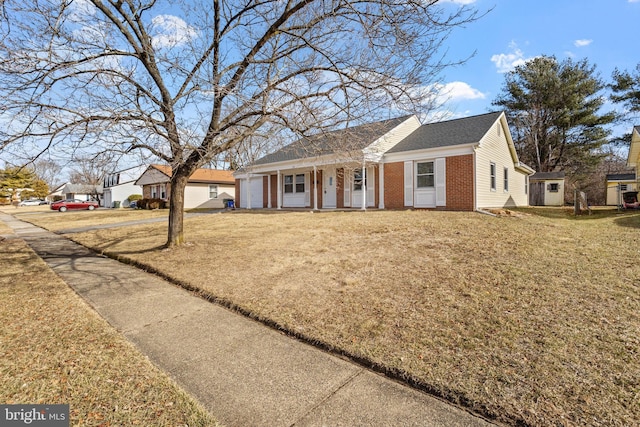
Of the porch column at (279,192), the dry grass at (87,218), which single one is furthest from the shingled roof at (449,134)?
the dry grass at (87,218)

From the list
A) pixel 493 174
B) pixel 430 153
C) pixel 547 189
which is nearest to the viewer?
pixel 430 153

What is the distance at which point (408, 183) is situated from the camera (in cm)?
1467

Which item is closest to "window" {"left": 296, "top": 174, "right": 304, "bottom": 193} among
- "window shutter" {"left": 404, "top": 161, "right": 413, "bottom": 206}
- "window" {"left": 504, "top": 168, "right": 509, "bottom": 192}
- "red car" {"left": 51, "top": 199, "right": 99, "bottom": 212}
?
"window shutter" {"left": 404, "top": 161, "right": 413, "bottom": 206}

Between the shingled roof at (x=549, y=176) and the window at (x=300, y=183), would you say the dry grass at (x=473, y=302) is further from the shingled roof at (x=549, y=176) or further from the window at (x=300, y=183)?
the shingled roof at (x=549, y=176)

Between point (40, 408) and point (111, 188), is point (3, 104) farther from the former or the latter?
point (111, 188)

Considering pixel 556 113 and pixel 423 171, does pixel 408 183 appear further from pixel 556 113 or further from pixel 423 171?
pixel 556 113

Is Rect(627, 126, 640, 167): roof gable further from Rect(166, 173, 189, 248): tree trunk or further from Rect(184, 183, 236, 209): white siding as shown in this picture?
Rect(184, 183, 236, 209): white siding

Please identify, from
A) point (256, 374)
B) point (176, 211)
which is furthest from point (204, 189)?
point (256, 374)

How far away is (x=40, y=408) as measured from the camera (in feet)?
7.35

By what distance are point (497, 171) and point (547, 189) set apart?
11.7m

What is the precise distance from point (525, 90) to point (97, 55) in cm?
3500

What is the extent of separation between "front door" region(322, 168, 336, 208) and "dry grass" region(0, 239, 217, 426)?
14154mm
